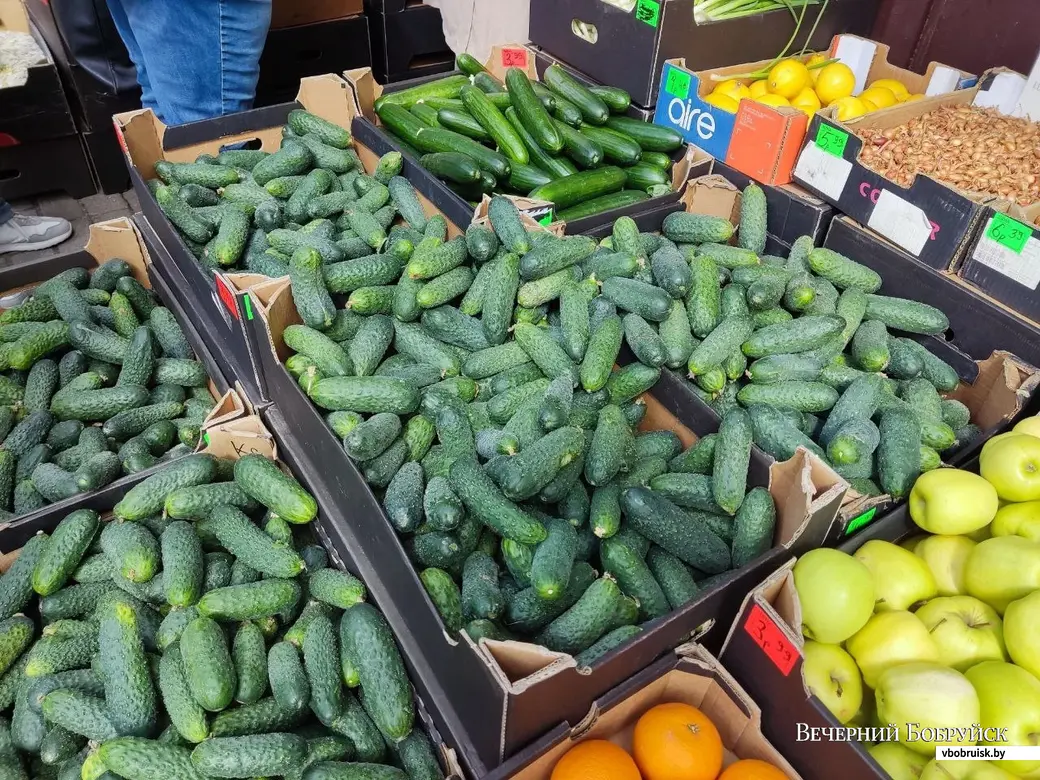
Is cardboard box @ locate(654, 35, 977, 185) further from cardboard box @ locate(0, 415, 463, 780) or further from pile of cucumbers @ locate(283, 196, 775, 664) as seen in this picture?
cardboard box @ locate(0, 415, 463, 780)

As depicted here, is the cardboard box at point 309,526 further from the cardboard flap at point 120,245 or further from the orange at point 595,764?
the cardboard flap at point 120,245

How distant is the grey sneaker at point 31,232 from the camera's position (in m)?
4.57

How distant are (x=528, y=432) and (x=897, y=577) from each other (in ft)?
3.21

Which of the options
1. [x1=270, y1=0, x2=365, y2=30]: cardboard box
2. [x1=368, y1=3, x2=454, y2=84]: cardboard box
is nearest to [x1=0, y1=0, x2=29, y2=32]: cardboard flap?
[x1=270, y1=0, x2=365, y2=30]: cardboard box

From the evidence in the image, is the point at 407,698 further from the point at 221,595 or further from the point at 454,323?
the point at 454,323

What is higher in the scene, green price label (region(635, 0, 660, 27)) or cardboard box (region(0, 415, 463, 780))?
green price label (region(635, 0, 660, 27))

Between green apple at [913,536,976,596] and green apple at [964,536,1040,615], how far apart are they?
48mm

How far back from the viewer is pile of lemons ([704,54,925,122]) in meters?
3.37

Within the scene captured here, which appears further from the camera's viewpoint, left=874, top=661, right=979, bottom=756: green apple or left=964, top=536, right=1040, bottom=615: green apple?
left=964, top=536, right=1040, bottom=615: green apple

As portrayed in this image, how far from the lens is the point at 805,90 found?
3504 millimetres

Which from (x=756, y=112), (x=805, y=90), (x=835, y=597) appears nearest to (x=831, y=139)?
(x=756, y=112)

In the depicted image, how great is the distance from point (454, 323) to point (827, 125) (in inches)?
72.7

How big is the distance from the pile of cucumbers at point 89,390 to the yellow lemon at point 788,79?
2.95 meters

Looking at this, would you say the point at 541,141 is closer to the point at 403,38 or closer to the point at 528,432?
the point at 528,432
